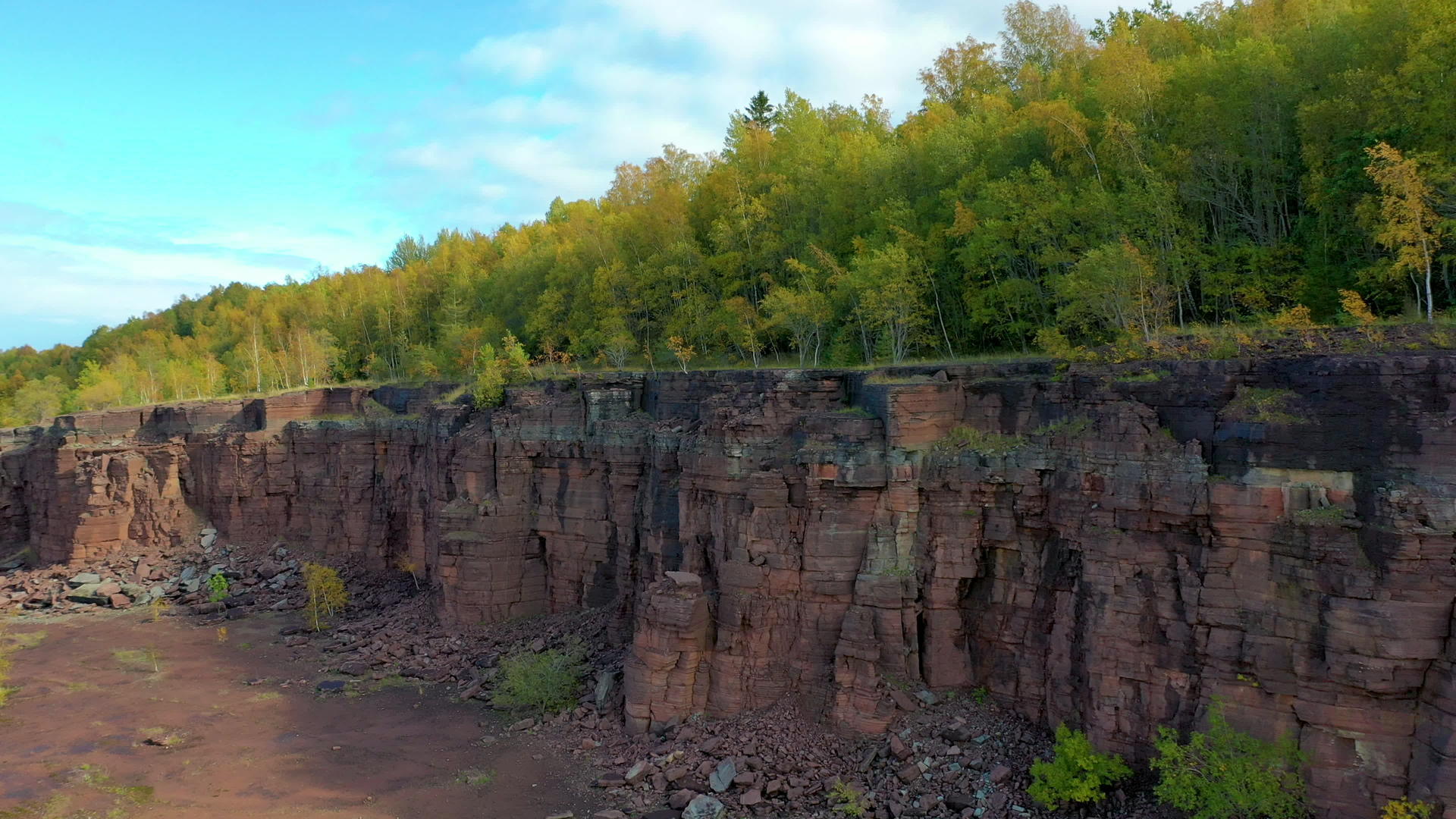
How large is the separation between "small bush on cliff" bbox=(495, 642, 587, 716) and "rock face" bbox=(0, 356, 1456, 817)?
2193 millimetres

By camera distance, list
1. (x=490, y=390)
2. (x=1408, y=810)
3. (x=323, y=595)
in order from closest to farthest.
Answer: (x=1408, y=810)
(x=490, y=390)
(x=323, y=595)

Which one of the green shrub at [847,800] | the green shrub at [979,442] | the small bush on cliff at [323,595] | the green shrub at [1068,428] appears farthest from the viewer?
the small bush on cliff at [323,595]

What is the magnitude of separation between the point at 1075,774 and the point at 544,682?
14605 mm

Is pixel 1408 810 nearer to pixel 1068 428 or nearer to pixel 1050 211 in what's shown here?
pixel 1068 428

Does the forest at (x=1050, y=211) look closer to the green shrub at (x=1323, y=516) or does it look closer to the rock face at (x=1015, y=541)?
the rock face at (x=1015, y=541)

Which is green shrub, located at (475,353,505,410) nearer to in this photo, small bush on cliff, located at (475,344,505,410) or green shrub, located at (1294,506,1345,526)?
small bush on cliff, located at (475,344,505,410)

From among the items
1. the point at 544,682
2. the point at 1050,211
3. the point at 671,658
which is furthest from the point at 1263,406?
the point at 544,682

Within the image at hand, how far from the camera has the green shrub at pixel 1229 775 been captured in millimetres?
15164

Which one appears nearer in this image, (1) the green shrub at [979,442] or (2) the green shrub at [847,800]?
(2) the green shrub at [847,800]

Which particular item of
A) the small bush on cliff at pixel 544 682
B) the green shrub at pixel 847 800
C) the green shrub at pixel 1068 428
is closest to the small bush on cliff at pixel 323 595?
the small bush on cliff at pixel 544 682

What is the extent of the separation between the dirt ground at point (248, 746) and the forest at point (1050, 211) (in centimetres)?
1469

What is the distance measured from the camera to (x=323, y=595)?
36.6 m

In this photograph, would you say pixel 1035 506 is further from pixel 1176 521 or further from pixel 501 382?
pixel 501 382

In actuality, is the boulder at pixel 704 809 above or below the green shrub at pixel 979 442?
below
